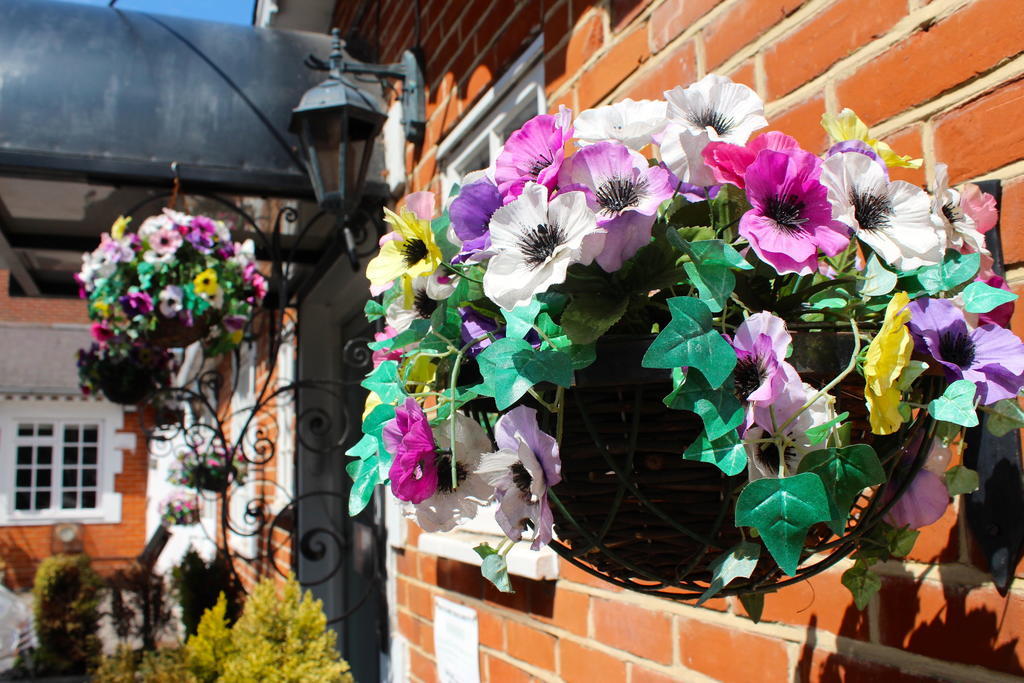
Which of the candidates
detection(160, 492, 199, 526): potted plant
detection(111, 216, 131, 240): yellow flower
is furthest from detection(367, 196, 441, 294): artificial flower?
detection(160, 492, 199, 526): potted plant

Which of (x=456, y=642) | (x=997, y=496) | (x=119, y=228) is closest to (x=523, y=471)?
(x=997, y=496)

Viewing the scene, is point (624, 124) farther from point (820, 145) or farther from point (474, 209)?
point (820, 145)

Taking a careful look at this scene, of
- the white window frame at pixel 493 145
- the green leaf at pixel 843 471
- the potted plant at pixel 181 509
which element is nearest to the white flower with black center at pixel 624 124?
the green leaf at pixel 843 471

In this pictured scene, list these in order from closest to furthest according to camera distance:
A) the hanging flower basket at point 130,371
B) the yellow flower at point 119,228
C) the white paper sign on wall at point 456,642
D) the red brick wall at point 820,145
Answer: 1. the red brick wall at point 820,145
2. the white paper sign on wall at point 456,642
3. the yellow flower at point 119,228
4. the hanging flower basket at point 130,371

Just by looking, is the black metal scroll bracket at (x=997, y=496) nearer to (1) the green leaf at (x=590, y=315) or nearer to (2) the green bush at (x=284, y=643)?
(1) the green leaf at (x=590, y=315)

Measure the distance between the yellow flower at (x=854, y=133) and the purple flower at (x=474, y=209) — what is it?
344 millimetres

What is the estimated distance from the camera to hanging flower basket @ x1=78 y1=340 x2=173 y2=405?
13.5 ft

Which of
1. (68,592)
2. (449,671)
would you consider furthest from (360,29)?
(68,592)

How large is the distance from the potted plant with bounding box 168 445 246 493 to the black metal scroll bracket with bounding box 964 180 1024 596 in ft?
8.29

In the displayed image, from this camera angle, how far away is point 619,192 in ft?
2.33

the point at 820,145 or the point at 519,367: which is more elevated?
the point at 820,145

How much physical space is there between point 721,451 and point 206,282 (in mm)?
2583

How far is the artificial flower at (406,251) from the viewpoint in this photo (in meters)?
0.83

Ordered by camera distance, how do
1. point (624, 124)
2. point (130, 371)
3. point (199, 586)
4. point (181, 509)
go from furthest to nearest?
point (181, 509) → point (199, 586) → point (130, 371) → point (624, 124)
